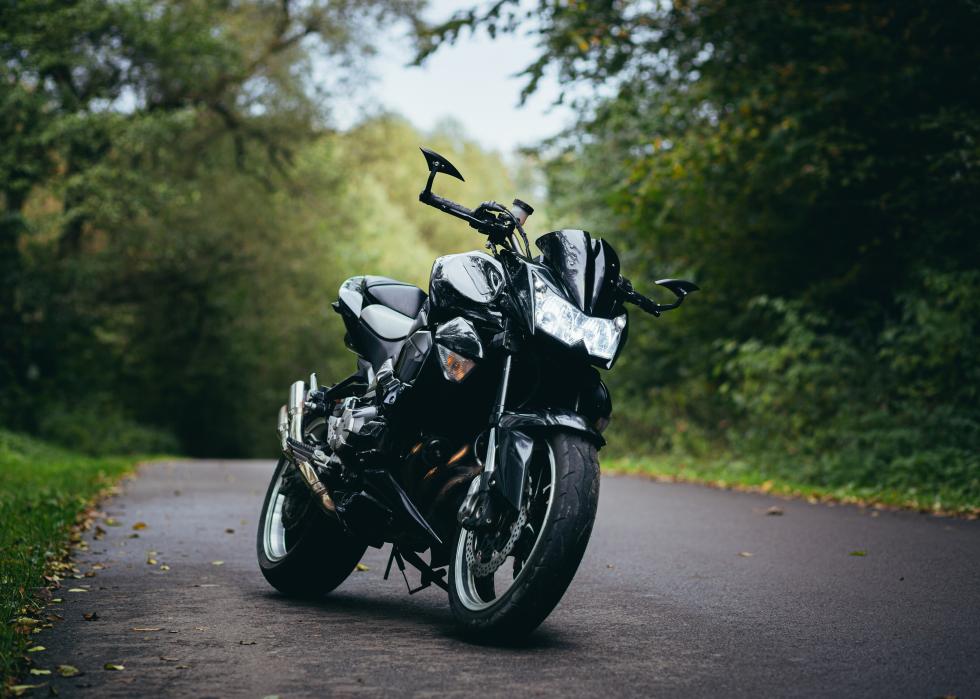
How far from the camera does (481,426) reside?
500cm

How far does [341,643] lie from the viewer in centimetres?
464

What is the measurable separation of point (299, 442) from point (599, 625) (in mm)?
1902

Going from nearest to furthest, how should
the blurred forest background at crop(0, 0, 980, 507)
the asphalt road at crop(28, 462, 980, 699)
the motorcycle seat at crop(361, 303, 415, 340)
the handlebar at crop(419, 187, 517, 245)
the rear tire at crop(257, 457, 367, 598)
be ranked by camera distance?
the asphalt road at crop(28, 462, 980, 699) < the handlebar at crop(419, 187, 517, 245) < the motorcycle seat at crop(361, 303, 415, 340) < the rear tire at crop(257, 457, 367, 598) < the blurred forest background at crop(0, 0, 980, 507)

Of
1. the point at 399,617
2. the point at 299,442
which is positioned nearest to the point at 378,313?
the point at 299,442

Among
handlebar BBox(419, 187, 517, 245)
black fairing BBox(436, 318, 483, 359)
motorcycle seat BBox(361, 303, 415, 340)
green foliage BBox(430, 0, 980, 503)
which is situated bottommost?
black fairing BBox(436, 318, 483, 359)

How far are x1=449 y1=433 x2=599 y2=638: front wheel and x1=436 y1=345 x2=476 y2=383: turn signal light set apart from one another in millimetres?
493

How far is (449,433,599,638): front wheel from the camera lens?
4.26 m

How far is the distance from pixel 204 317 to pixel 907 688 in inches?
1058

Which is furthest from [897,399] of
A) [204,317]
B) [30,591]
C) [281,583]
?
[204,317]

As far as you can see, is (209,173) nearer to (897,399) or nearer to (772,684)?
(897,399)

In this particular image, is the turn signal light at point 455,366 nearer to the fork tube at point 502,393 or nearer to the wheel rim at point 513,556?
the fork tube at point 502,393

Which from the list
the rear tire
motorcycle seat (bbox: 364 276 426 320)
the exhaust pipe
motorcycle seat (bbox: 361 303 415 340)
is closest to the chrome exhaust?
the exhaust pipe

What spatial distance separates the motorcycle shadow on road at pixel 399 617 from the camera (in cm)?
464

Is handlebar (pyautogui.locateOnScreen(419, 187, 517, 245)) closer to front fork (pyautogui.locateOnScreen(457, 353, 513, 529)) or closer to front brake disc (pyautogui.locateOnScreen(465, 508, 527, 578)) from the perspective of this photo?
front fork (pyautogui.locateOnScreen(457, 353, 513, 529))
